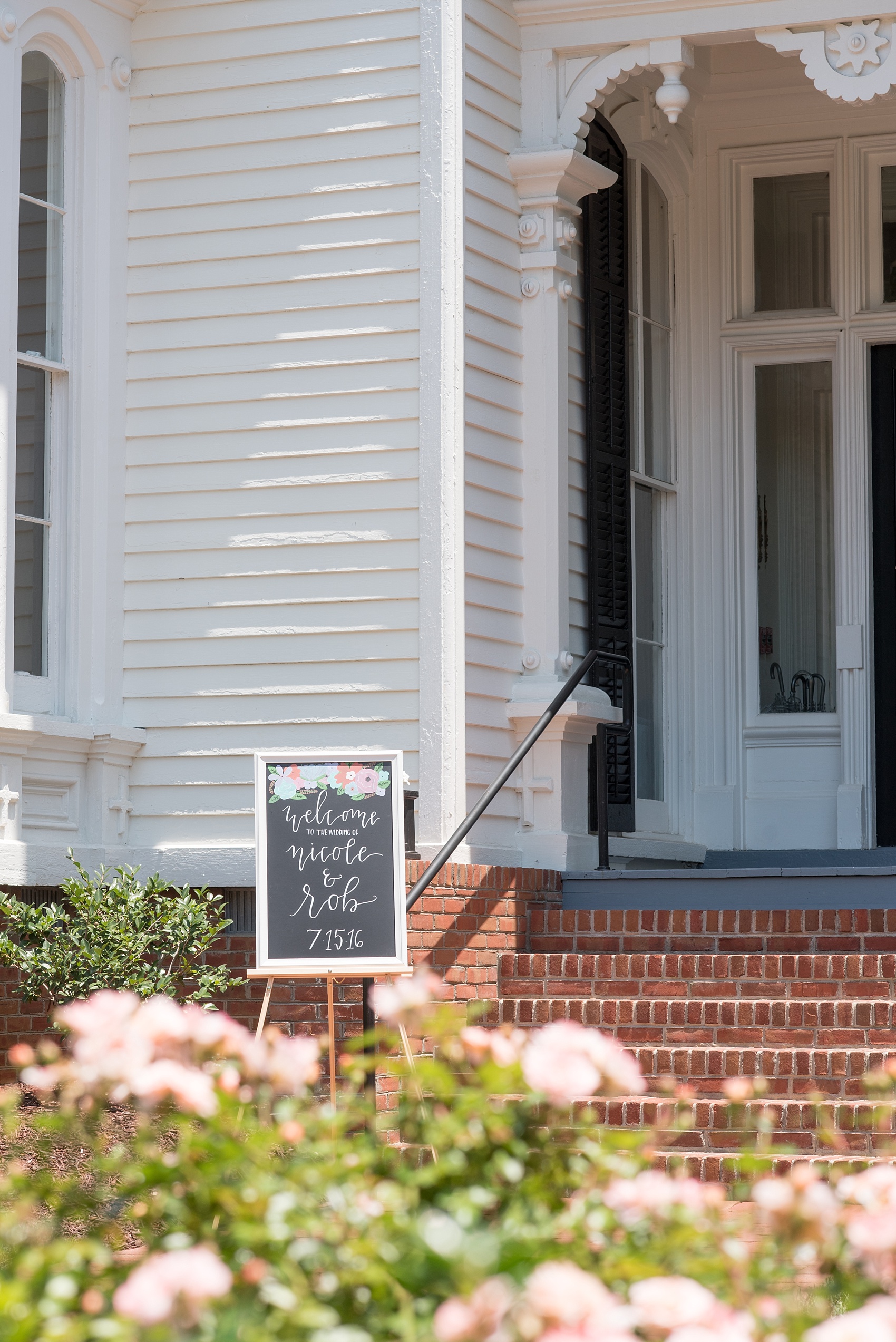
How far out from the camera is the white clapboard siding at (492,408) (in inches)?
281

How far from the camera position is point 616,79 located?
770cm

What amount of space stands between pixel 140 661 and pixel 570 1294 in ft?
19.4

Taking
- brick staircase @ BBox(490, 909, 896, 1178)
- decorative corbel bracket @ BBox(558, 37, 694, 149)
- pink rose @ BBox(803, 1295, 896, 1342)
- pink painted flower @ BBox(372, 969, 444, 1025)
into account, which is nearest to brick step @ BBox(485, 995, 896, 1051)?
brick staircase @ BBox(490, 909, 896, 1178)

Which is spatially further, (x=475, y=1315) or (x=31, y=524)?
(x=31, y=524)

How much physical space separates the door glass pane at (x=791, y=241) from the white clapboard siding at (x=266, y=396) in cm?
272

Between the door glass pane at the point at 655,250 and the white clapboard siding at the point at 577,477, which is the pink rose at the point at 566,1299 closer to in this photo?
the white clapboard siding at the point at 577,477

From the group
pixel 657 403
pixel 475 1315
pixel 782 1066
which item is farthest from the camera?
pixel 657 403

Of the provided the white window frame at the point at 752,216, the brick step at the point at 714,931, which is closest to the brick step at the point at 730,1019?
the brick step at the point at 714,931

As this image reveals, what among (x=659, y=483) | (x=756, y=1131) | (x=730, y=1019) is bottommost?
(x=756, y=1131)

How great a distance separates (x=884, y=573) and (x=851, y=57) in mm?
2671

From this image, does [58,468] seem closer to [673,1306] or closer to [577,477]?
[577,477]

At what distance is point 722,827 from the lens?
29.6ft

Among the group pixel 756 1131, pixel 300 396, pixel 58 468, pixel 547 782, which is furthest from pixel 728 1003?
pixel 58 468

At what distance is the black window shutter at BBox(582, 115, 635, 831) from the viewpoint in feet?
26.0
